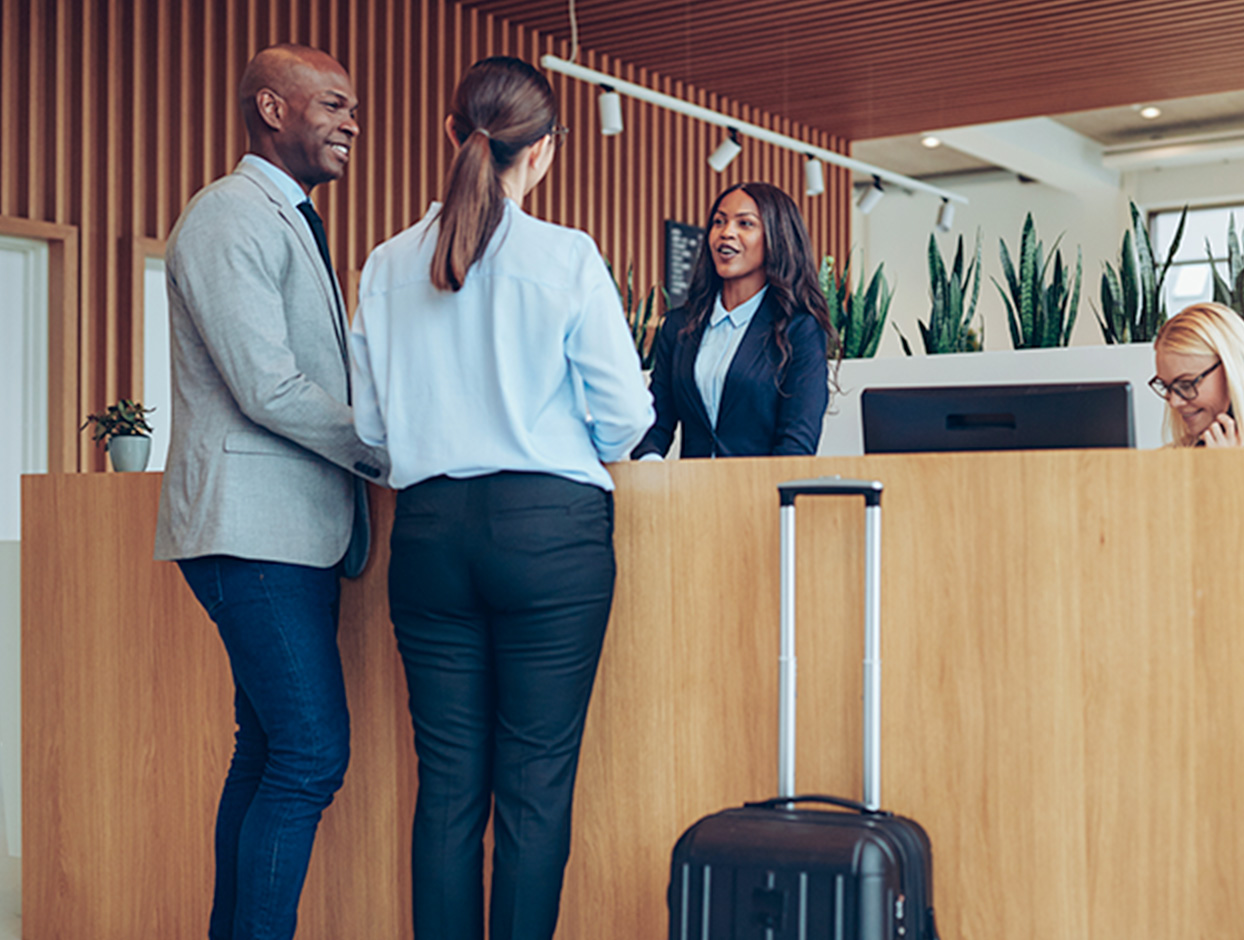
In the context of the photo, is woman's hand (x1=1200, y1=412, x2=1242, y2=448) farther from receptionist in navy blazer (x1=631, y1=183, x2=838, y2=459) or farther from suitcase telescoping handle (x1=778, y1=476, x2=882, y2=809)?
suitcase telescoping handle (x1=778, y1=476, x2=882, y2=809)

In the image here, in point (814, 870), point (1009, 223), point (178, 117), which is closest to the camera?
point (814, 870)

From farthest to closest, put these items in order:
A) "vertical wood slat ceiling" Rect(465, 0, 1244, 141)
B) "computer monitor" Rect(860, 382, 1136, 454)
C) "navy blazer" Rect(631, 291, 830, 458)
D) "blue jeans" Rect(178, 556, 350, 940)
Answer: "vertical wood slat ceiling" Rect(465, 0, 1244, 141)
"navy blazer" Rect(631, 291, 830, 458)
"computer monitor" Rect(860, 382, 1136, 454)
"blue jeans" Rect(178, 556, 350, 940)

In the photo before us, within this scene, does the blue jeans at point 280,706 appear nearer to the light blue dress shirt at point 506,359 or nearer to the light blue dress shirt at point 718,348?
the light blue dress shirt at point 506,359

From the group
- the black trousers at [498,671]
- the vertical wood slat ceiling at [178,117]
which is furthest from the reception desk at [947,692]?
the vertical wood slat ceiling at [178,117]

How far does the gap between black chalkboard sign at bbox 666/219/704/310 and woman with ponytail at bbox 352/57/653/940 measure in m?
5.52

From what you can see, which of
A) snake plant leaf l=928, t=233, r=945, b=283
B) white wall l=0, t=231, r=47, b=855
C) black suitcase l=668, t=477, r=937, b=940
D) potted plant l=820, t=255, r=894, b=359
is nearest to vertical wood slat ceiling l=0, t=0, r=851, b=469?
white wall l=0, t=231, r=47, b=855

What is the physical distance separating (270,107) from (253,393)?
48 cm

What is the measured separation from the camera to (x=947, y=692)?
1.82m

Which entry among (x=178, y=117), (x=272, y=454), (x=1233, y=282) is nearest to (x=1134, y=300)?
(x=1233, y=282)

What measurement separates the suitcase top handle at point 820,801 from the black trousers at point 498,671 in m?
0.28

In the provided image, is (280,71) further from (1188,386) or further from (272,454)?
(1188,386)

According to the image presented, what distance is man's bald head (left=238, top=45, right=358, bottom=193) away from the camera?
2.00 metres

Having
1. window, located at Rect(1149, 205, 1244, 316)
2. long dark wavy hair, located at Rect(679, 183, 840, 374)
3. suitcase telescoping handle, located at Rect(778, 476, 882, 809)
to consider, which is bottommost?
suitcase telescoping handle, located at Rect(778, 476, 882, 809)

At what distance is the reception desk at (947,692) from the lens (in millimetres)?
1683
